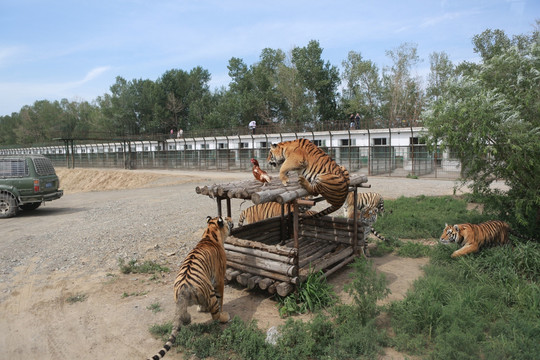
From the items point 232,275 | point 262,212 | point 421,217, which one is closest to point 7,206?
point 262,212

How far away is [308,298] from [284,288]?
39cm

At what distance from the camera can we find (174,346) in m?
4.37

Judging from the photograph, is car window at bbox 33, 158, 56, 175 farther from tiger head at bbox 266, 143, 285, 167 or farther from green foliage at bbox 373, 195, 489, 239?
green foliage at bbox 373, 195, 489, 239

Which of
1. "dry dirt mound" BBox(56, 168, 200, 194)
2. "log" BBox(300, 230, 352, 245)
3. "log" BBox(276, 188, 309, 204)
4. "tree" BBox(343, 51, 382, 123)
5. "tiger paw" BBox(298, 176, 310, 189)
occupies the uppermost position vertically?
"tree" BBox(343, 51, 382, 123)

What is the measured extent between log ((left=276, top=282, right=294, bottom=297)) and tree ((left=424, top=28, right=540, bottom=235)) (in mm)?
4428

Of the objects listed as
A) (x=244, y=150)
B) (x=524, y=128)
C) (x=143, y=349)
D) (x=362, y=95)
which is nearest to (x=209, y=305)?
(x=143, y=349)

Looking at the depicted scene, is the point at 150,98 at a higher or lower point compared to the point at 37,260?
higher

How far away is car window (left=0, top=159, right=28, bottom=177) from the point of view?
1271 cm

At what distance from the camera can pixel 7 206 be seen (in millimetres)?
12820

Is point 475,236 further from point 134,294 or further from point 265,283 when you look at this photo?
point 134,294

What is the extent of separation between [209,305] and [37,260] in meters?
5.50

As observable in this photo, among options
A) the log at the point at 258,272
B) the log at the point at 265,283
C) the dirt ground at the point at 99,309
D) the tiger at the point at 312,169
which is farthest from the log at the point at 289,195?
the dirt ground at the point at 99,309

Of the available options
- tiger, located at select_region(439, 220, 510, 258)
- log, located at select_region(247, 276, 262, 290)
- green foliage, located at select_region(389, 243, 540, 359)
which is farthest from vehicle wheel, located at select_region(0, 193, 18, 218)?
tiger, located at select_region(439, 220, 510, 258)

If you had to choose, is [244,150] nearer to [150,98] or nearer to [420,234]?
[420,234]
